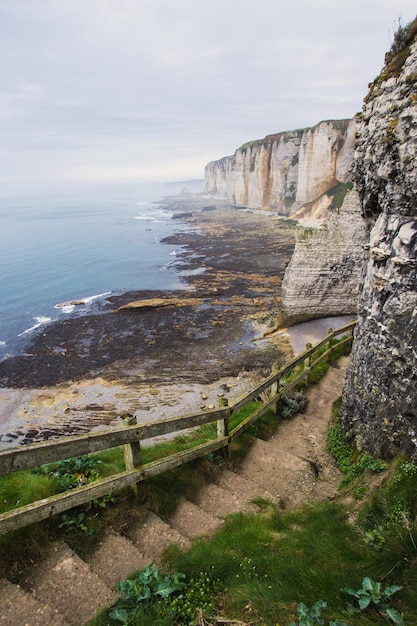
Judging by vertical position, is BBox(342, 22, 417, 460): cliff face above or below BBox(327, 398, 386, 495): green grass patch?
above

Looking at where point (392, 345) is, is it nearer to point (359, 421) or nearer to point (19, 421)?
point (359, 421)

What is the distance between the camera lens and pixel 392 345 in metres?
5.70

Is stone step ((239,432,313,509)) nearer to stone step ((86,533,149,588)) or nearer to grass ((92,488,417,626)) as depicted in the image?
grass ((92,488,417,626))

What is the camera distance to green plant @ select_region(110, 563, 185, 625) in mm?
2833

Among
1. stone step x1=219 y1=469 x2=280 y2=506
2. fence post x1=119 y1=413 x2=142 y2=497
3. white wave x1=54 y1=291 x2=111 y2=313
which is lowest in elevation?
white wave x1=54 y1=291 x2=111 y2=313

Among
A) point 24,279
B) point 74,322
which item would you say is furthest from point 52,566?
point 24,279

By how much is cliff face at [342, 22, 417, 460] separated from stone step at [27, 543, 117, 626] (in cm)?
441

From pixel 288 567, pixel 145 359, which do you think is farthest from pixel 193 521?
pixel 145 359

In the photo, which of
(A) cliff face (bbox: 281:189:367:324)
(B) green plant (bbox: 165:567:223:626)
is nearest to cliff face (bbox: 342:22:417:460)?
(B) green plant (bbox: 165:567:223:626)

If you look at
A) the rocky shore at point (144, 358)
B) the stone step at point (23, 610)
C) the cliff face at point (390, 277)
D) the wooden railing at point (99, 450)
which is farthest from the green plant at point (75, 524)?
the rocky shore at point (144, 358)

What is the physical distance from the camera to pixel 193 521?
4418mm

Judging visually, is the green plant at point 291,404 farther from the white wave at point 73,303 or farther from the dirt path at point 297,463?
the white wave at point 73,303

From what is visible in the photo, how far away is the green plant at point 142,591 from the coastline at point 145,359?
11006mm

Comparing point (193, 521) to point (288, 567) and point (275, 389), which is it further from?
point (275, 389)
